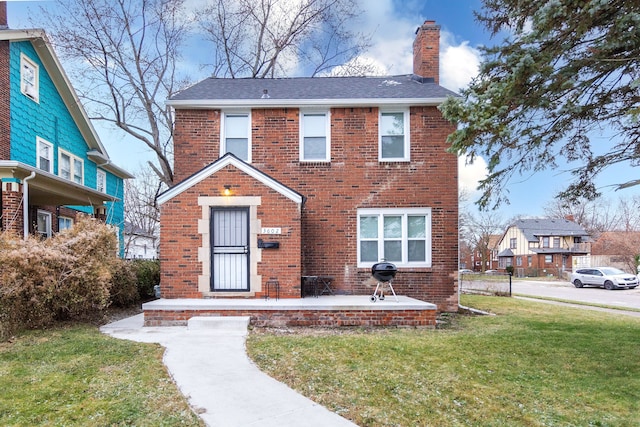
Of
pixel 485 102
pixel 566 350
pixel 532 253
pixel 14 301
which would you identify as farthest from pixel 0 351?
pixel 532 253

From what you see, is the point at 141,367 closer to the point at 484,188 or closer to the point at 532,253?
the point at 484,188

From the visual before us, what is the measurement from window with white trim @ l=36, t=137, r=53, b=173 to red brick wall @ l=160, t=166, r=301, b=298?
823 cm

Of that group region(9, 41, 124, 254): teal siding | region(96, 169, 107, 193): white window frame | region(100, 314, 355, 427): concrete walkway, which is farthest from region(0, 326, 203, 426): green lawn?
region(96, 169, 107, 193): white window frame

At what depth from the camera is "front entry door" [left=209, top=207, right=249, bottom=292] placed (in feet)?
29.8

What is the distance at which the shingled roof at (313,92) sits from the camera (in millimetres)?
10602

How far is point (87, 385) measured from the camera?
461 centimetres

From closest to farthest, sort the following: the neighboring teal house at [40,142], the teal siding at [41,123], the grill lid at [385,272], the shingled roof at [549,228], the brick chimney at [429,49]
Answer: the grill lid at [385,272] → the neighboring teal house at [40,142] → the brick chimney at [429,49] → the teal siding at [41,123] → the shingled roof at [549,228]

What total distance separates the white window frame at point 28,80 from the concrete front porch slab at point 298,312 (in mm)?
10301

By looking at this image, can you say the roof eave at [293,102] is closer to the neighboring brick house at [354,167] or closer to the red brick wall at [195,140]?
the neighboring brick house at [354,167]

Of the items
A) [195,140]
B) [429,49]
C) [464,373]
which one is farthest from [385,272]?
[429,49]

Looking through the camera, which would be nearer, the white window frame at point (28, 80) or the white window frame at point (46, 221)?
the white window frame at point (28, 80)

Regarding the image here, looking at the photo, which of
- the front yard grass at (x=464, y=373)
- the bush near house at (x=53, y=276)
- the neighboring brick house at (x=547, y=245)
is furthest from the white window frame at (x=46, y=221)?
the neighboring brick house at (x=547, y=245)

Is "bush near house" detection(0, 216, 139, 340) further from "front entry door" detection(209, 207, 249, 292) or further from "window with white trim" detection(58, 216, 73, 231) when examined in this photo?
"window with white trim" detection(58, 216, 73, 231)

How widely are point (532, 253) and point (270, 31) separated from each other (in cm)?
4067
